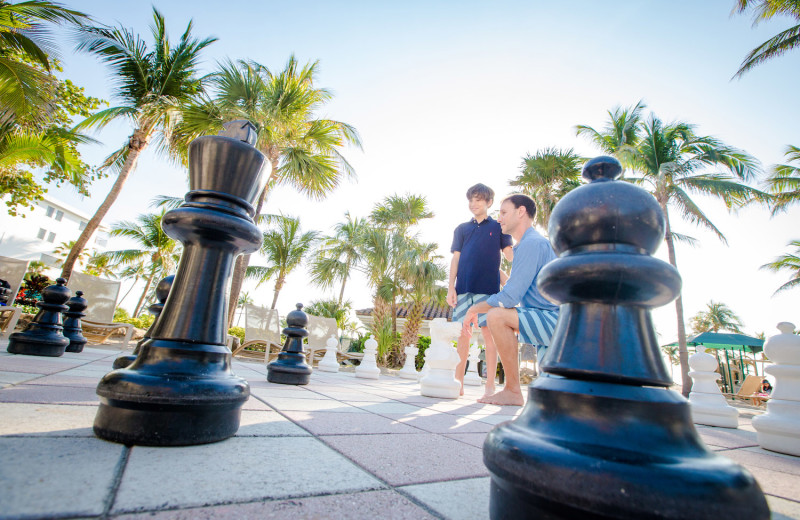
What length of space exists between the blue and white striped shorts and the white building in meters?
35.7

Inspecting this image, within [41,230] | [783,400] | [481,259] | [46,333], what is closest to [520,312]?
[481,259]

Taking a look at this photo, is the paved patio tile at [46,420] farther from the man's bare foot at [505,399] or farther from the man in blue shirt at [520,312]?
the man's bare foot at [505,399]

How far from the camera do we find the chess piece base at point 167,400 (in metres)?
0.88

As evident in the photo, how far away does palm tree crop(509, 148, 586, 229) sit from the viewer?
17.0 meters

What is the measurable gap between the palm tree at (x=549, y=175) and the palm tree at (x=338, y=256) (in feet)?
29.6

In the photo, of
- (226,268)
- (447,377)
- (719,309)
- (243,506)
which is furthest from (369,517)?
(719,309)

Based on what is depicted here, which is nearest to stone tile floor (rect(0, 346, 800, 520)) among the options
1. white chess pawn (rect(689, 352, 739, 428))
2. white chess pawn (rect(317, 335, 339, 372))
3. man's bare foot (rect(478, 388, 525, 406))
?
white chess pawn (rect(689, 352, 739, 428))

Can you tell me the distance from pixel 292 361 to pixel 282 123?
7987 millimetres

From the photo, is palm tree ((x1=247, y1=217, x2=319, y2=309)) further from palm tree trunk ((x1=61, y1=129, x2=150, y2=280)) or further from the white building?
the white building

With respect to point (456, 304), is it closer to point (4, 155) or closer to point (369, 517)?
point (369, 517)

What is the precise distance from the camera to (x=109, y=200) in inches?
316

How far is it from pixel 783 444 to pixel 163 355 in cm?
288

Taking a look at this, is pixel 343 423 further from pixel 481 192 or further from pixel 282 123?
pixel 282 123

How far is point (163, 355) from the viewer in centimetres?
99
